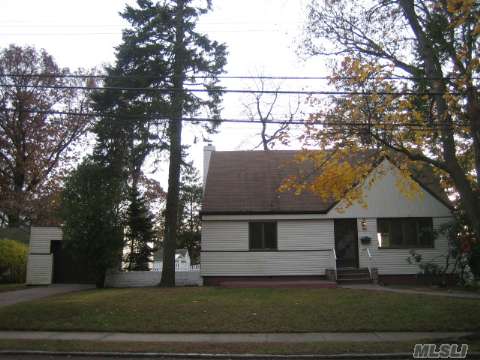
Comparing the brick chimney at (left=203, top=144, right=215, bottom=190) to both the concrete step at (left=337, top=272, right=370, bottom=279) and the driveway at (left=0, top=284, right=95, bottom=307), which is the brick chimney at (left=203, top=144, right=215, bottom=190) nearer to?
the driveway at (left=0, top=284, right=95, bottom=307)

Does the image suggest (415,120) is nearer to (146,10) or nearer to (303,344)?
(303,344)

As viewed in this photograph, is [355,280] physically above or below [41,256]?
below

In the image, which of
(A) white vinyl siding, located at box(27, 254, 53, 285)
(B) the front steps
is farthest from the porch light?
(A) white vinyl siding, located at box(27, 254, 53, 285)

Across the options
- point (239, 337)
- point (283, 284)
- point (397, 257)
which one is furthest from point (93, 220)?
point (397, 257)

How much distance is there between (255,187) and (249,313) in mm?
10767

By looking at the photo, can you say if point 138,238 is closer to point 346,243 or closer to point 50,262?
point 50,262

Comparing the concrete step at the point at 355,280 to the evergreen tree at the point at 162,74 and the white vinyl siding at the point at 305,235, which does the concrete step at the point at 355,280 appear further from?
the evergreen tree at the point at 162,74

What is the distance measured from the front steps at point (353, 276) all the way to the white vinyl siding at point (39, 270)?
565 inches

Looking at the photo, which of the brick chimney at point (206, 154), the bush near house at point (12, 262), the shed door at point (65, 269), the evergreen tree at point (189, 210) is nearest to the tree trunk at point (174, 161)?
the brick chimney at point (206, 154)

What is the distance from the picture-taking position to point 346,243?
67.9 feet

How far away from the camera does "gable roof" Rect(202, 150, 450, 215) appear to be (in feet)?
67.5

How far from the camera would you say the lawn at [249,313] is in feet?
35.5

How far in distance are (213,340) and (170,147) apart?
37.6 ft

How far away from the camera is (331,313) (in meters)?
11.8
